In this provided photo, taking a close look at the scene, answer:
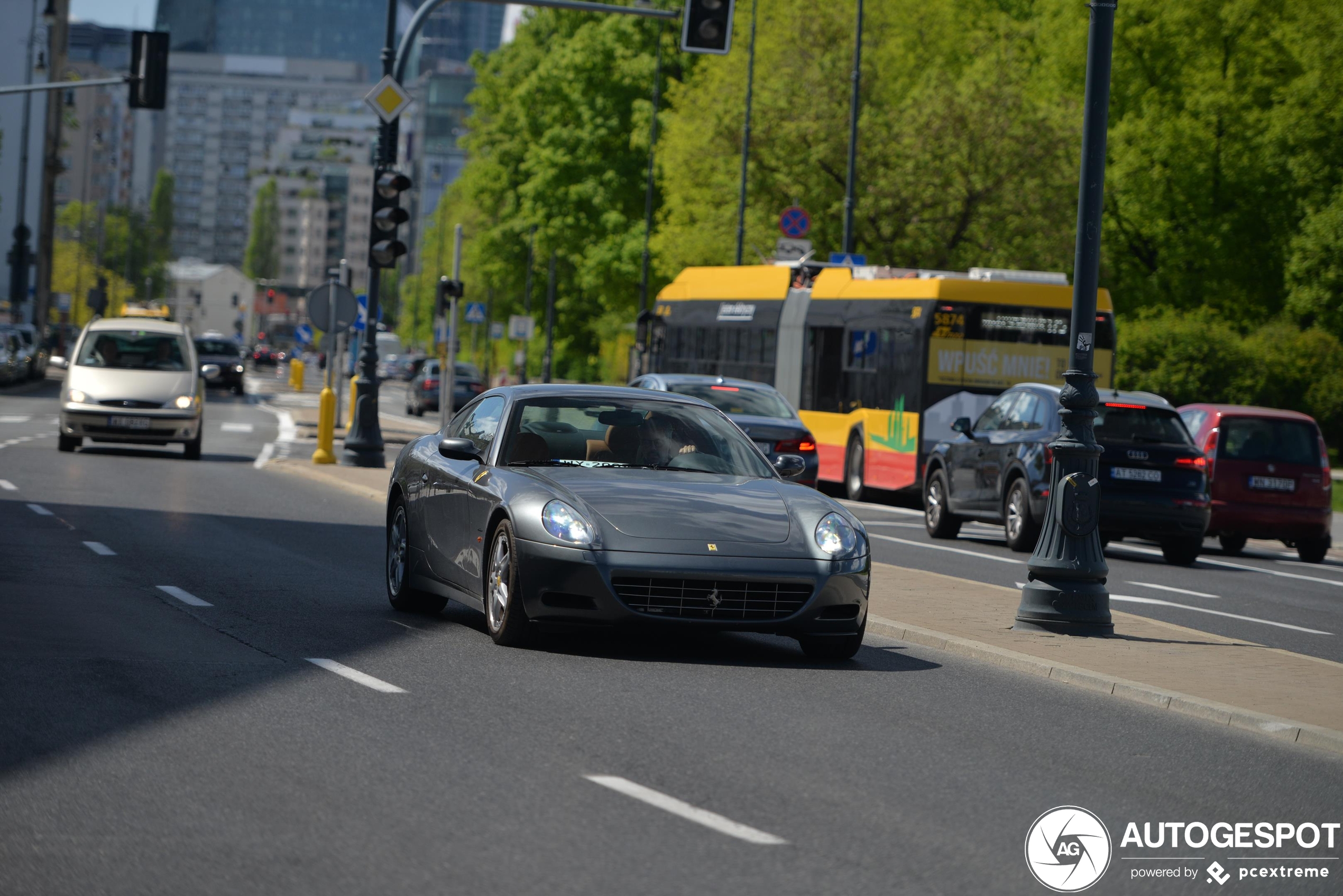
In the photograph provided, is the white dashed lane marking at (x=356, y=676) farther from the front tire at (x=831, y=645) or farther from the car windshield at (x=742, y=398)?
the car windshield at (x=742, y=398)

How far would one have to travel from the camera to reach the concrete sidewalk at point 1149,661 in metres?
9.51

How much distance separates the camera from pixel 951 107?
47.6m

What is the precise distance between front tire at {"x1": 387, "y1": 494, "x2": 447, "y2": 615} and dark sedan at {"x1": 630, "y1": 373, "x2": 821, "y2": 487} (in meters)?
9.85

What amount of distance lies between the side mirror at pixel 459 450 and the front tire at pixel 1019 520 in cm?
990

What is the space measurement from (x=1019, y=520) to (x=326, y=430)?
11.7m

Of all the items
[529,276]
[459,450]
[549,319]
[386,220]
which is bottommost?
[459,450]

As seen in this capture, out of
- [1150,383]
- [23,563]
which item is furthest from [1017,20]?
[23,563]

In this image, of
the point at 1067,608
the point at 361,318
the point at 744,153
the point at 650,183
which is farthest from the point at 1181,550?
the point at 650,183

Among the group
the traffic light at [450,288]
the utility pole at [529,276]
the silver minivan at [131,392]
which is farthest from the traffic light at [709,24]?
the utility pole at [529,276]

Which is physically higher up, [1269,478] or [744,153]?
[744,153]

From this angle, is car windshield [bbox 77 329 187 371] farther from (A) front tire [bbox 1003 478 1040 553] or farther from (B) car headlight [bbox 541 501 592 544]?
(B) car headlight [bbox 541 501 592 544]

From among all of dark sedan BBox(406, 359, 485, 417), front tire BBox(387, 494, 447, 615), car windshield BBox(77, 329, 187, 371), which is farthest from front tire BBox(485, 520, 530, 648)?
dark sedan BBox(406, 359, 485, 417)

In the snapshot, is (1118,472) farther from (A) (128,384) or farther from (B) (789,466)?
(A) (128,384)

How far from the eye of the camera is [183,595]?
12688mm
